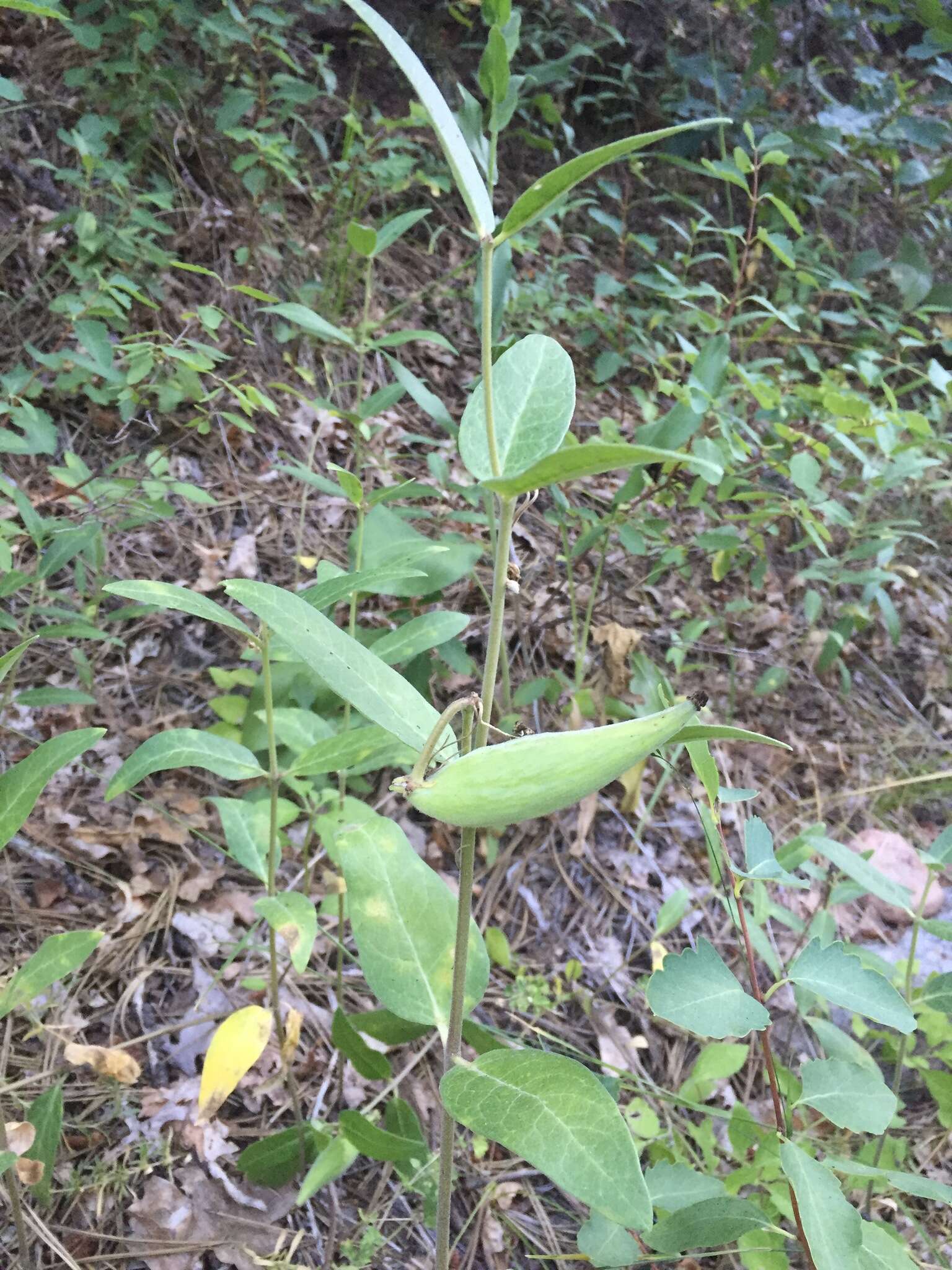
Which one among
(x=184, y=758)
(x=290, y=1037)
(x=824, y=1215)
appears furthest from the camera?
(x=290, y=1037)

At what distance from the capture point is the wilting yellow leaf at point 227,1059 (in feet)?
3.19

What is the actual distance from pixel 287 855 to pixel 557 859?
60 centimetres

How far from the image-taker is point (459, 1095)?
701 millimetres

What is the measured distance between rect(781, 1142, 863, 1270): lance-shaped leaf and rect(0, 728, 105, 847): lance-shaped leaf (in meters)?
0.81

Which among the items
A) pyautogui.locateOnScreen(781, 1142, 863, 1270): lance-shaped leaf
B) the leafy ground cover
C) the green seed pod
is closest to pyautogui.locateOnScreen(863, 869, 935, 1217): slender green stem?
the leafy ground cover

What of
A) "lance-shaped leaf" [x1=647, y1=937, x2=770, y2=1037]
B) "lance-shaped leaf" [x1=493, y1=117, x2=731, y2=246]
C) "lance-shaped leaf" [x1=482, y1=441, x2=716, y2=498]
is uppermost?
"lance-shaped leaf" [x1=493, y1=117, x2=731, y2=246]

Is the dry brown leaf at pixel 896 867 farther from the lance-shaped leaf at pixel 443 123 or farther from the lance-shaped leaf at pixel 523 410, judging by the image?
the lance-shaped leaf at pixel 443 123

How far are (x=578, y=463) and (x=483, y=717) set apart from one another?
0.80 feet

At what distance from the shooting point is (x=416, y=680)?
166 cm

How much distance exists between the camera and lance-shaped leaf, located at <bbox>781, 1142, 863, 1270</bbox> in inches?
28.9

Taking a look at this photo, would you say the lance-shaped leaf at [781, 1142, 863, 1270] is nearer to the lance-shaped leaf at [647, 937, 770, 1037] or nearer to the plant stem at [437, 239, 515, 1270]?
Answer: the lance-shaped leaf at [647, 937, 770, 1037]

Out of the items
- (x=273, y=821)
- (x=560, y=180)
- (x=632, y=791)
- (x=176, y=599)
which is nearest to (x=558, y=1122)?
(x=273, y=821)

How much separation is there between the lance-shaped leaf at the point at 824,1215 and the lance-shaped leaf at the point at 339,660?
21.9 inches

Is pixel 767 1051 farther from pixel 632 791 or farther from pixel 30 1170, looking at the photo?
pixel 632 791
